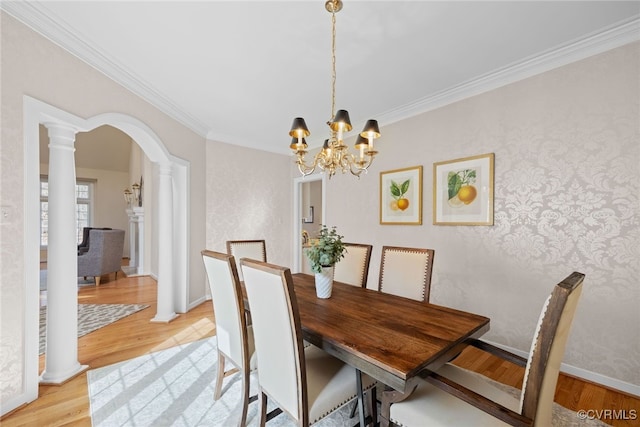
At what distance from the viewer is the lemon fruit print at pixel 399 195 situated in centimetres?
313

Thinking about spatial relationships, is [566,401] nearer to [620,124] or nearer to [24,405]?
[620,124]

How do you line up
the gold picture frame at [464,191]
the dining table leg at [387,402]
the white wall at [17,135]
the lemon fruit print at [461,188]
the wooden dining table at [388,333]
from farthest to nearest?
the lemon fruit print at [461,188], the gold picture frame at [464,191], the white wall at [17,135], the dining table leg at [387,402], the wooden dining table at [388,333]

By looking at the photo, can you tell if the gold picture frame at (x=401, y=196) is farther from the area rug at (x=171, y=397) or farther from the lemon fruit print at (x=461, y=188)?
the area rug at (x=171, y=397)

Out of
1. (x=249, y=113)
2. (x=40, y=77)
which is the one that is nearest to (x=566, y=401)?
(x=249, y=113)

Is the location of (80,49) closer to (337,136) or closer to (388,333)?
(337,136)

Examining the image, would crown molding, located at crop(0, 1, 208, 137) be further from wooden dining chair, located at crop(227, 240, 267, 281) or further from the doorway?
the doorway

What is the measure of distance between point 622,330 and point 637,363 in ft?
0.70

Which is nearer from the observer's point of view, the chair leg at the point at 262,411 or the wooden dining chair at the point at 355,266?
the chair leg at the point at 262,411

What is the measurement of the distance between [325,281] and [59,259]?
2030 mm

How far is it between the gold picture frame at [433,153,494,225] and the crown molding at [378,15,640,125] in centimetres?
67

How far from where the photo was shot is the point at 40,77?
70.1 inches

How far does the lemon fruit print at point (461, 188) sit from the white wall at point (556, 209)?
0.19 metres

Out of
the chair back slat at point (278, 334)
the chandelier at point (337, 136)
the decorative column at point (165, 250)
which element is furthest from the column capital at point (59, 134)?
the chair back slat at point (278, 334)

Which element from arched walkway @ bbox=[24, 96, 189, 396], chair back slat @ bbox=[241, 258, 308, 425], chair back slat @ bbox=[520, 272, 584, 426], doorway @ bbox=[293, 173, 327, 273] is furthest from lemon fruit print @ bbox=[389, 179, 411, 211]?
arched walkway @ bbox=[24, 96, 189, 396]
